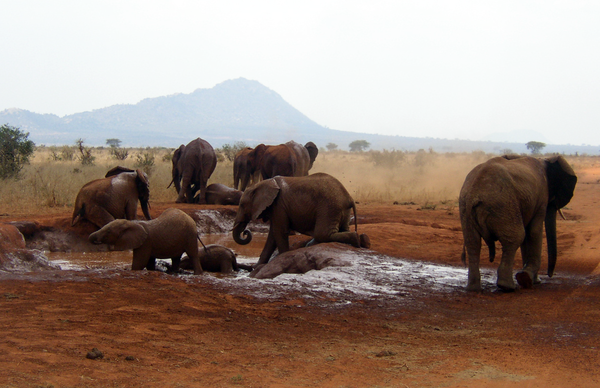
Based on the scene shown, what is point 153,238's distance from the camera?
27.8ft

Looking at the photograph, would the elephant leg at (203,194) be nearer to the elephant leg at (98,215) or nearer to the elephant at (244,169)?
the elephant at (244,169)

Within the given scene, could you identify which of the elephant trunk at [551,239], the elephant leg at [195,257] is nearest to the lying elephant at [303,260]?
the elephant leg at [195,257]

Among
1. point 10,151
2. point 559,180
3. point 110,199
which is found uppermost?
point 10,151

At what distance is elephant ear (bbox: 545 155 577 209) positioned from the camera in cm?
831

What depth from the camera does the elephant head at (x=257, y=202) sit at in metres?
9.66

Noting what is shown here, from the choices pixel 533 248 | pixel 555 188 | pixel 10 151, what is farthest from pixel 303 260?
pixel 10 151

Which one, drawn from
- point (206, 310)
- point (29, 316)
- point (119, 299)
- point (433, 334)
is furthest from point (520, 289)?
point (29, 316)

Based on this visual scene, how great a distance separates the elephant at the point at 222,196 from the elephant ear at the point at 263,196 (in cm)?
721

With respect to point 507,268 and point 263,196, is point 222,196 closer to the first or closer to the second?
point 263,196

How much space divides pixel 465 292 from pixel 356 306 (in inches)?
70.5

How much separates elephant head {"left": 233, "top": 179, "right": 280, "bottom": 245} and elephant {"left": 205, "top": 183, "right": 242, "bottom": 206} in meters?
6.84

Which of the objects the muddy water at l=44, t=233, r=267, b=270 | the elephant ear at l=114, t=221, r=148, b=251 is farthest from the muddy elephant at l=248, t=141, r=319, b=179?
the elephant ear at l=114, t=221, r=148, b=251

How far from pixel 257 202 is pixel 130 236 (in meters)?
2.35

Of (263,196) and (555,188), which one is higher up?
(555,188)
